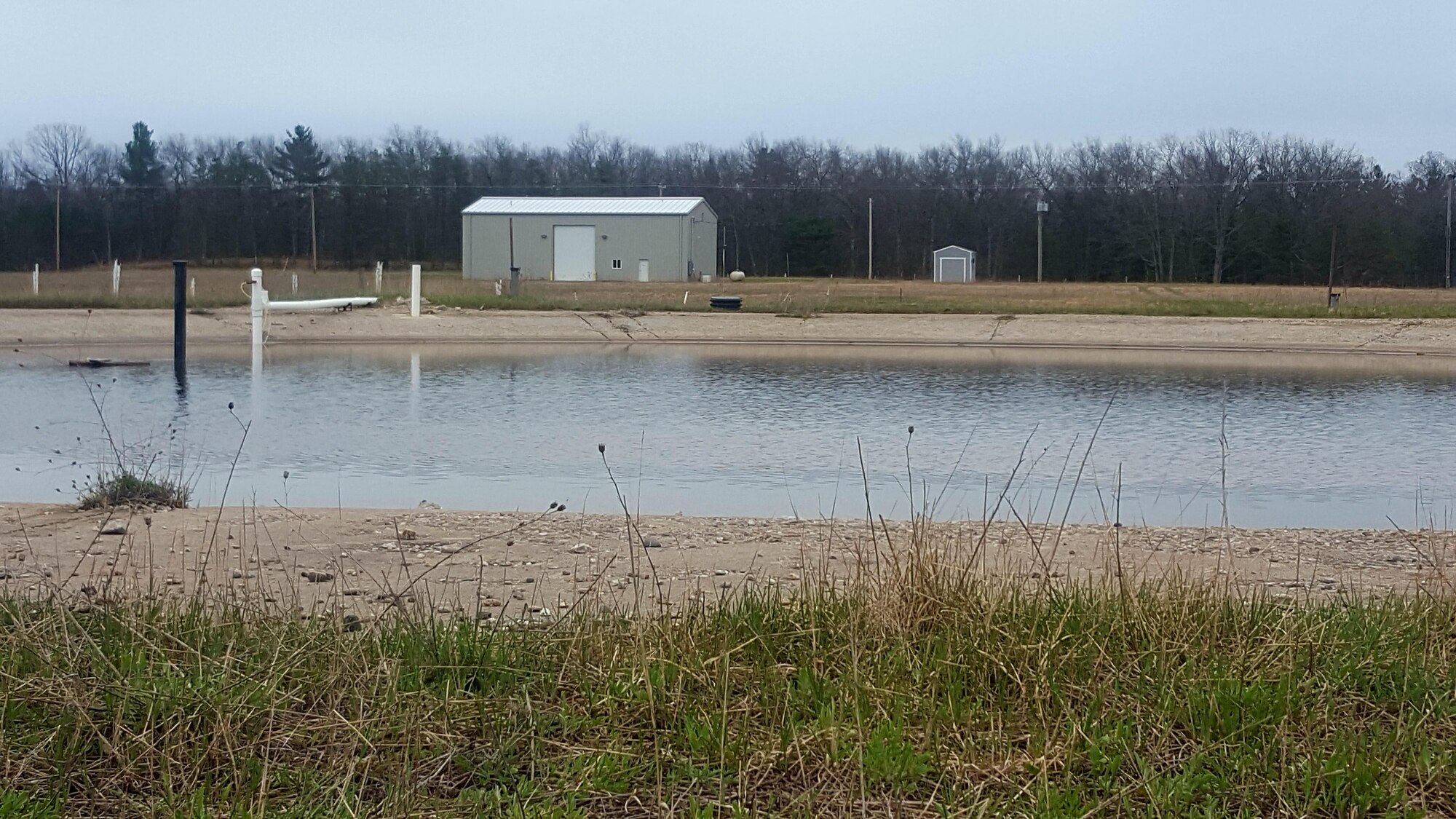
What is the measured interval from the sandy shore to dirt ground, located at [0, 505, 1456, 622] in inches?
926

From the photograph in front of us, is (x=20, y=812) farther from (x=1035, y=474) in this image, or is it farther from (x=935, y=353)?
(x=935, y=353)

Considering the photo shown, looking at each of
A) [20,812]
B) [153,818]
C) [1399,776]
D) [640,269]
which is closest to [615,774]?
[153,818]

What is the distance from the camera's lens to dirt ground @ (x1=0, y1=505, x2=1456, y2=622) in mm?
6812

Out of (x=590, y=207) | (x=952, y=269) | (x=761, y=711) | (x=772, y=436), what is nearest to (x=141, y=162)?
(x=590, y=207)

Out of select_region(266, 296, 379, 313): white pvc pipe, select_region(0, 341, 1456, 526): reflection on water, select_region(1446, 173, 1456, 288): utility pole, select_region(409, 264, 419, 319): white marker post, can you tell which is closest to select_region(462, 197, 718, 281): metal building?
select_region(266, 296, 379, 313): white pvc pipe

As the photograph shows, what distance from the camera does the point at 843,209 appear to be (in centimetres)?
8831

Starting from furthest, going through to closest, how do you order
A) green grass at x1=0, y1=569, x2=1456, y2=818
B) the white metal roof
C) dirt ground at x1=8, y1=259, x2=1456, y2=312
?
the white metal roof < dirt ground at x1=8, y1=259, x2=1456, y2=312 < green grass at x1=0, y1=569, x2=1456, y2=818

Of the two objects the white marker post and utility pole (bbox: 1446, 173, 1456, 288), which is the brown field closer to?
the white marker post

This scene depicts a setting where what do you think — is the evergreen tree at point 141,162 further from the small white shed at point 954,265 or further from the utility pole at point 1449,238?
the utility pole at point 1449,238

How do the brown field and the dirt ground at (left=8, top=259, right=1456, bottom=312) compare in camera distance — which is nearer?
the brown field

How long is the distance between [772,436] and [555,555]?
27.2 feet

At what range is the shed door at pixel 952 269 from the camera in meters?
73.8

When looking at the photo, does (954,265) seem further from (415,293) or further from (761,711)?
(761,711)

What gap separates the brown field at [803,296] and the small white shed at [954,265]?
8.47 m
